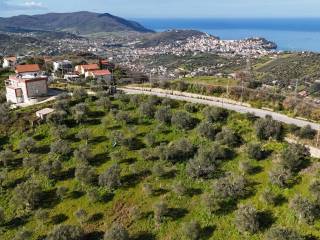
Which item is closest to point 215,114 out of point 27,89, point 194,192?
point 194,192

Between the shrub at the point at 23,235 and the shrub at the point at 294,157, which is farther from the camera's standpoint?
the shrub at the point at 294,157

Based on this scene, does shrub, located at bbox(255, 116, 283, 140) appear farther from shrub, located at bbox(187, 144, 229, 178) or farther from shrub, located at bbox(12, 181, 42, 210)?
shrub, located at bbox(12, 181, 42, 210)

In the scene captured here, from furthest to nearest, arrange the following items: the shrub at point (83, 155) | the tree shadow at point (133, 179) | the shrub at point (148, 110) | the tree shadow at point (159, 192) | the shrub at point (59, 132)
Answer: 1. the shrub at point (148, 110)
2. the shrub at point (59, 132)
3. the shrub at point (83, 155)
4. the tree shadow at point (133, 179)
5. the tree shadow at point (159, 192)

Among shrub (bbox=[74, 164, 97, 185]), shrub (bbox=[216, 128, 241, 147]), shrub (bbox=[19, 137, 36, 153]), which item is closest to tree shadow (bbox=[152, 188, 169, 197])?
shrub (bbox=[74, 164, 97, 185])

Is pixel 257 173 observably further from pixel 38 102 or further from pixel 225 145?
pixel 38 102

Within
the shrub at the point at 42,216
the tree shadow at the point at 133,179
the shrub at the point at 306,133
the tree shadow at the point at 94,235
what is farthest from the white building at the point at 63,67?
the tree shadow at the point at 94,235

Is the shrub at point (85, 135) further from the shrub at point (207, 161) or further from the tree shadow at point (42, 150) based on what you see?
the shrub at point (207, 161)
